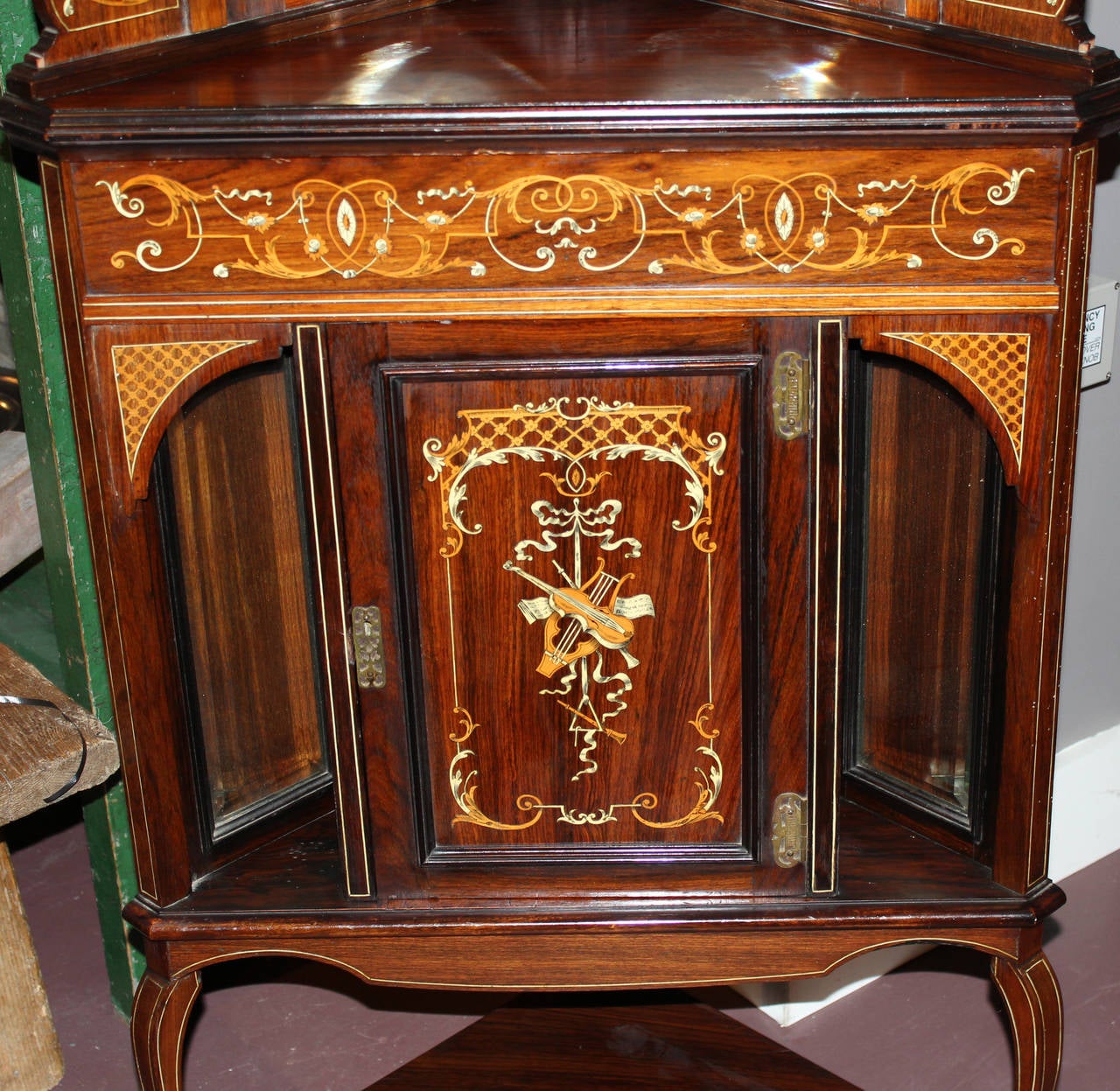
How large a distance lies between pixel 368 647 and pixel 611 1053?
812mm

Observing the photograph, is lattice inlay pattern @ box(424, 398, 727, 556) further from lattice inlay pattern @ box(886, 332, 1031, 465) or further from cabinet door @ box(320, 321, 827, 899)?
lattice inlay pattern @ box(886, 332, 1031, 465)

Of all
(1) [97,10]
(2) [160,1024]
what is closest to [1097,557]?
(2) [160,1024]

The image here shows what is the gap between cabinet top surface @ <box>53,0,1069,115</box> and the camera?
1.50 meters

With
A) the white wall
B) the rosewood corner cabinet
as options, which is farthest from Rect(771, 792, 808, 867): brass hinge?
the white wall

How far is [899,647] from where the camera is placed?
6.54 ft

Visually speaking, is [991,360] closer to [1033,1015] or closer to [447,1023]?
[1033,1015]

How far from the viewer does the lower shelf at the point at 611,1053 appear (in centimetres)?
216

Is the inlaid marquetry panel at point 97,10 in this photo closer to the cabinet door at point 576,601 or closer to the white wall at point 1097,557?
the cabinet door at point 576,601

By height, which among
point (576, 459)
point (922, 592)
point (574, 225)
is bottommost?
point (922, 592)

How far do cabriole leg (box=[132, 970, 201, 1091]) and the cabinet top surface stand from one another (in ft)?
3.12

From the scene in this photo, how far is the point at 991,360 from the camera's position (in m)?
1.56

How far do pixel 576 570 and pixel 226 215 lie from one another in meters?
0.48

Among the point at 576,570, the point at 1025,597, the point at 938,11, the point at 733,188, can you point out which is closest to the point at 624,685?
the point at 576,570

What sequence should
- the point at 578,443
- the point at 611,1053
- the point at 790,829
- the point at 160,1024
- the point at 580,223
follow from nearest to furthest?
1. the point at 580,223
2. the point at 578,443
3. the point at 790,829
4. the point at 160,1024
5. the point at 611,1053
